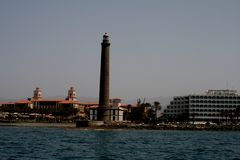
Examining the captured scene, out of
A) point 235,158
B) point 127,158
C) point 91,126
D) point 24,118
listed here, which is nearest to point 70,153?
point 127,158

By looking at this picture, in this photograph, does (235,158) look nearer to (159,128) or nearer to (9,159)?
(9,159)

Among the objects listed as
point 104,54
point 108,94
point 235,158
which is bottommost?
point 235,158

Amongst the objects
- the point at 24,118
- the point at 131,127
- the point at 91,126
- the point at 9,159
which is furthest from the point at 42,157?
the point at 24,118

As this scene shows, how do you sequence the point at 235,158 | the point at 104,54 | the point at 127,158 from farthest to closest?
1. the point at 104,54
2. the point at 235,158
3. the point at 127,158

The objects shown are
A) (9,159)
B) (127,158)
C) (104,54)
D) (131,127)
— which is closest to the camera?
(9,159)

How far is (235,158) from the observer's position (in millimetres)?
46625

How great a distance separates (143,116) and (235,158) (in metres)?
153

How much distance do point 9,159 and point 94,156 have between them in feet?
29.2

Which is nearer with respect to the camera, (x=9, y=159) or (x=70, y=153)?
(x=9, y=159)

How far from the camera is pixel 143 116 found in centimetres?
19912

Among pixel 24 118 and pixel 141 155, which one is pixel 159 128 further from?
pixel 141 155

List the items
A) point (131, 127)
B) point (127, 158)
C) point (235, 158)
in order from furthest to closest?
point (131, 127) < point (235, 158) < point (127, 158)

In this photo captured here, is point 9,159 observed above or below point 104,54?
below

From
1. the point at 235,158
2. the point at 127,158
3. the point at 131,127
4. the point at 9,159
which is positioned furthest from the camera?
the point at 131,127
